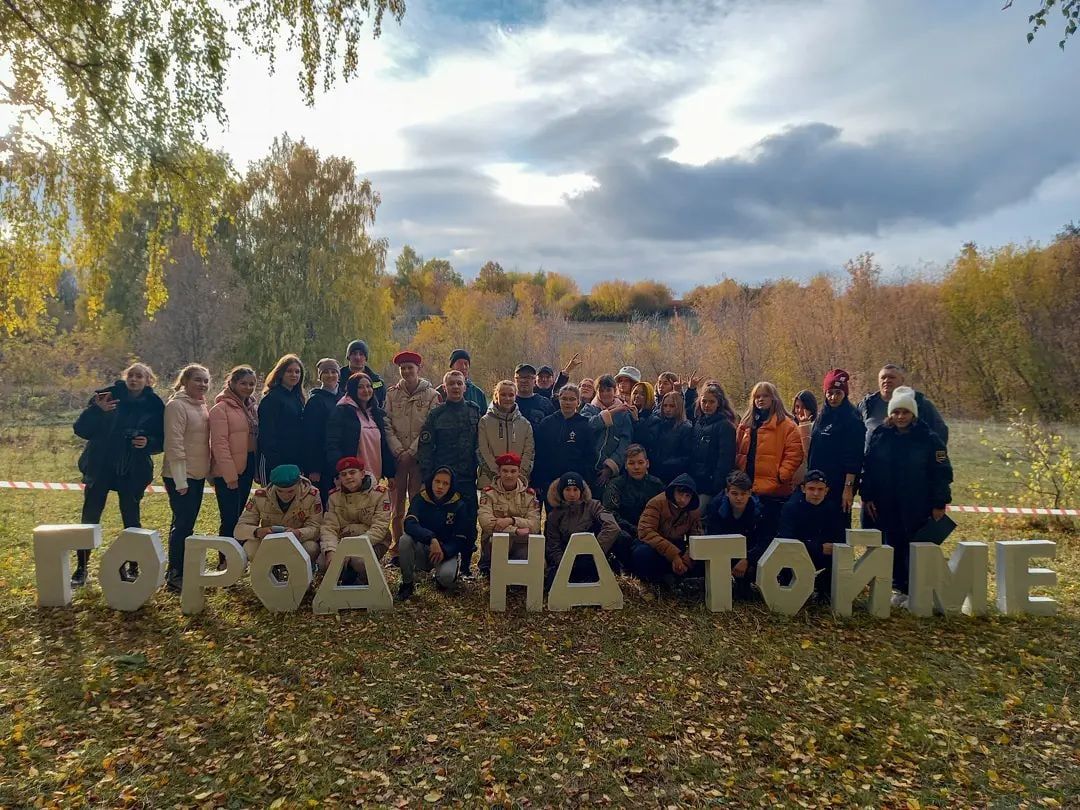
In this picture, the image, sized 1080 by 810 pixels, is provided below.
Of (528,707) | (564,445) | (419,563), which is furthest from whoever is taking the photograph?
(564,445)

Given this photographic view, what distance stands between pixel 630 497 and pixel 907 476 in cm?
248

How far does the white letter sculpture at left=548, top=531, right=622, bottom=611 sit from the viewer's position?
5.32 m

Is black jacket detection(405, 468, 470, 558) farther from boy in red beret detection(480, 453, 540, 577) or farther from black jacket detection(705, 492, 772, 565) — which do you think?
black jacket detection(705, 492, 772, 565)

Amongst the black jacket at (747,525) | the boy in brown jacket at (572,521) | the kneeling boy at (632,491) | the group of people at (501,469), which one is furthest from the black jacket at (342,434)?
the black jacket at (747,525)

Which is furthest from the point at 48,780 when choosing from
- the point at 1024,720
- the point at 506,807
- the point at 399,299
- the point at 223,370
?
the point at 399,299

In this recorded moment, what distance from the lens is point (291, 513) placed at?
554 cm

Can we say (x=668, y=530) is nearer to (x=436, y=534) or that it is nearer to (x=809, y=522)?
(x=809, y=522)

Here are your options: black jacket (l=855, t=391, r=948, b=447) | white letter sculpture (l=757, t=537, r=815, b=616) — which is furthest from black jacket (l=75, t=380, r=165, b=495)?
black jacket (l=855, t=391, r=948, b=447)

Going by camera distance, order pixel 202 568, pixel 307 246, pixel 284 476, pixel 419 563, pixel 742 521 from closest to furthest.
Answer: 1. pixel 202 568
2. pixel 284 476
3. pixel 419 563
4. pixel 742 521
5. pixel 307 246

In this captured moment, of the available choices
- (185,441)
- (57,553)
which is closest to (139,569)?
(57,553)

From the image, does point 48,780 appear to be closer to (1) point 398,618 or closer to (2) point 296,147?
(1) point 398,618

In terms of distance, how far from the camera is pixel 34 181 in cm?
725

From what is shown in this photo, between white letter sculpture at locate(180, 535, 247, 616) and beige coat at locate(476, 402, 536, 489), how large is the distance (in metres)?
2.29

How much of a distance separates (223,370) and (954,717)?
28488mm
